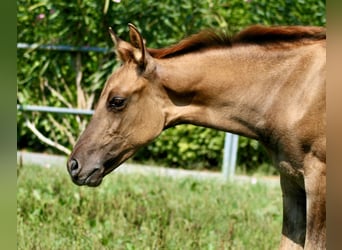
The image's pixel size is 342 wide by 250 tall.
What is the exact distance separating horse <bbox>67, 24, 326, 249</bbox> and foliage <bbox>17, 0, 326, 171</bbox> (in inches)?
176

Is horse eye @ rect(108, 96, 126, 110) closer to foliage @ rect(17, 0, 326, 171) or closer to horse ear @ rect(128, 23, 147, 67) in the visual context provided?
horse ear @ rect(128, 23, 147, 67)

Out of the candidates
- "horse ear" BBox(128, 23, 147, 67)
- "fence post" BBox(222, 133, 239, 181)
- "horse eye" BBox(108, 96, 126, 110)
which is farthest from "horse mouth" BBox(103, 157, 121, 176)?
"fence post" BBox(222, 133, 239, 181)

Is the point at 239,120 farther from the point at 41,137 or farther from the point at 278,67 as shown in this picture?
the point at 41,137

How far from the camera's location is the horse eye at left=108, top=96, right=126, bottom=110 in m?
3.87

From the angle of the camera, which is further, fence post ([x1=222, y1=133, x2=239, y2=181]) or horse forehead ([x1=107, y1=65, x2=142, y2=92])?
fence post ([x1=222, y1=133, x2=239, y2=181])

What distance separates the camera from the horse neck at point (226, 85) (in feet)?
12.6

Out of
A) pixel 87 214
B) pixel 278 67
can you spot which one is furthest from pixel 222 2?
pixel 278 67

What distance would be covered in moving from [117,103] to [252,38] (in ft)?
2.90

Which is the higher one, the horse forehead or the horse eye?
the horse forehead

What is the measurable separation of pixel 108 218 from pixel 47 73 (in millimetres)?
4050

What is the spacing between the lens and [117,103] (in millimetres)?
3881

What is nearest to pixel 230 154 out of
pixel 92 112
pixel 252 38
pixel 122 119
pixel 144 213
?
pixel 92 112

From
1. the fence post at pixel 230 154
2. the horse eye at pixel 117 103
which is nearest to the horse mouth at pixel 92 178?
the horse eye at pixel 117 103

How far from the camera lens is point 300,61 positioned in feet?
12.5
